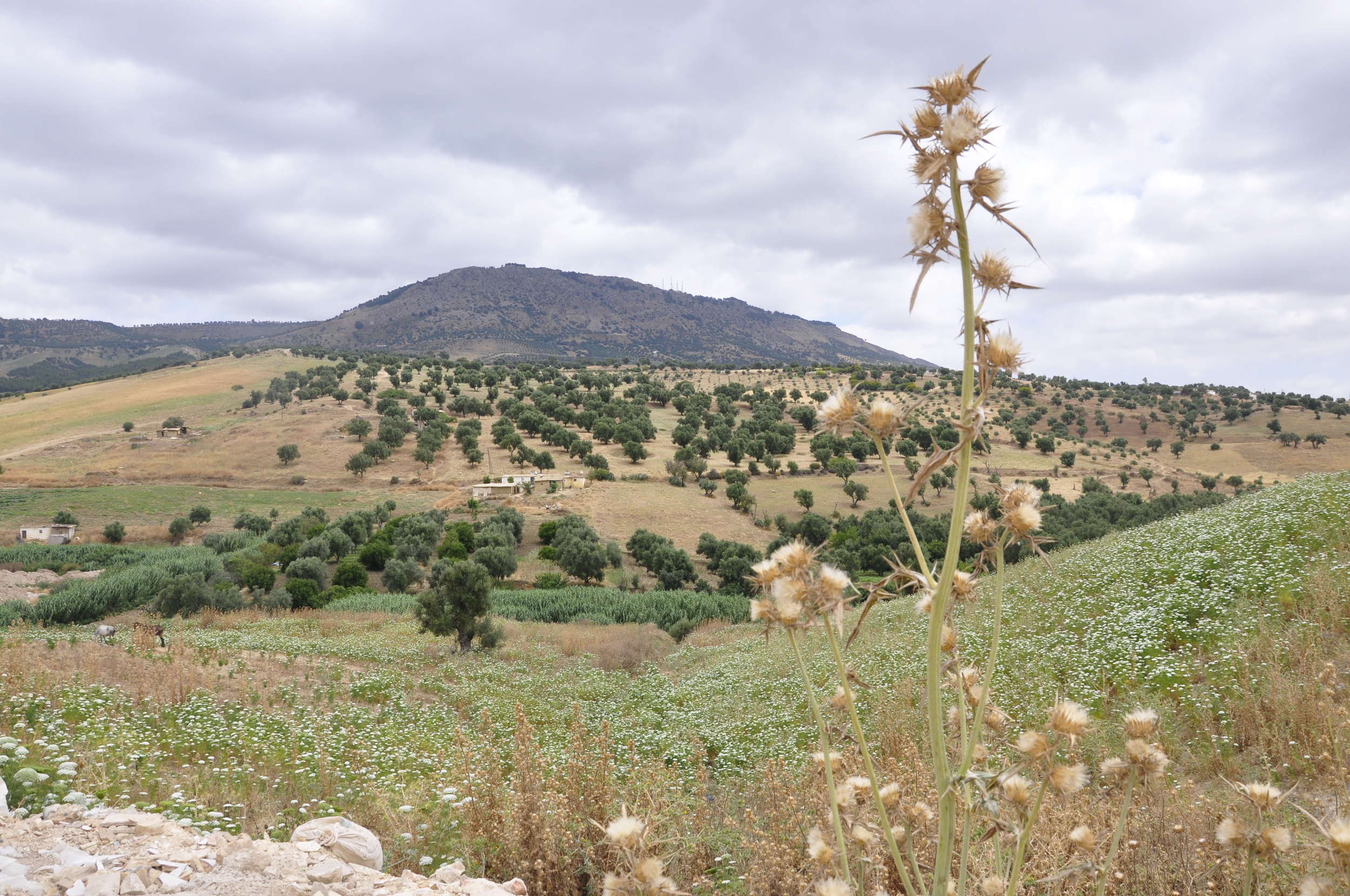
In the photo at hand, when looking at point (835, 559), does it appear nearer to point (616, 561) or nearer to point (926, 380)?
point (616, 561)

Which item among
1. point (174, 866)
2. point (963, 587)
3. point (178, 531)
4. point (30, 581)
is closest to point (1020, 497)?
point (963, 587)

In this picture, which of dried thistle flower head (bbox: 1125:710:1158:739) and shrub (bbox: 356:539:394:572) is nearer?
dried thistle flower head (bbox: 1125:710:1158:739)

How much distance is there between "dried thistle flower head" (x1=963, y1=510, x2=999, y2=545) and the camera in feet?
5.30

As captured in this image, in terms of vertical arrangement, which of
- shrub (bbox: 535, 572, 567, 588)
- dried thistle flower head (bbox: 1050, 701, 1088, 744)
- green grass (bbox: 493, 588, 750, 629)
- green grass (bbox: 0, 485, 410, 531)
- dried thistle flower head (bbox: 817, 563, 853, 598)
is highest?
dried thistle flower head (bbox: 817, 563, 853, 598)

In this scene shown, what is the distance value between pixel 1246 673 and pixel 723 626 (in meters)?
16.9

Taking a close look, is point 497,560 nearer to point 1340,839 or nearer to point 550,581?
point 550,581

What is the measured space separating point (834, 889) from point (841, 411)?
0.95 m

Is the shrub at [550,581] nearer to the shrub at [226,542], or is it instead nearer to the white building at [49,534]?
the shrub at [226,542]

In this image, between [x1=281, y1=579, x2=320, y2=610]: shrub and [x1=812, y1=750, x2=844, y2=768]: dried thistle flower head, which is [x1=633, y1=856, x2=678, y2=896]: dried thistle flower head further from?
[x1=281, y1=579, x2=320, y2=610]: shrub

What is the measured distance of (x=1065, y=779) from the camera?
1.40 m

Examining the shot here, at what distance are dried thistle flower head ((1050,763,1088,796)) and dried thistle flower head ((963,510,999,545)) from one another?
1.60ft

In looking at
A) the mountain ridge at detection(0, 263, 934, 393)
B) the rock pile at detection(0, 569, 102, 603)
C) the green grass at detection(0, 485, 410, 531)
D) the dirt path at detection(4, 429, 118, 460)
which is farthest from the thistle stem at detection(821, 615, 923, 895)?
the mountain ridge at detection(0, 263, 934, 393)

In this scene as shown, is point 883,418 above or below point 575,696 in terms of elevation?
above

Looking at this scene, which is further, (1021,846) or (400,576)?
(400,576)
